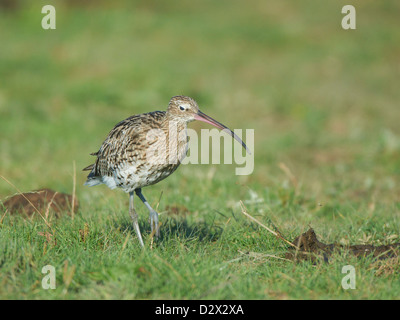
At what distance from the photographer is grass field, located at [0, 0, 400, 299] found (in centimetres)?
438

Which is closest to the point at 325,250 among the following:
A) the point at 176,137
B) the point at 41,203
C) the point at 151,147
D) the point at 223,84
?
the point at 176,137

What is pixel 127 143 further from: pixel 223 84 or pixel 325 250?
pixel 223 84

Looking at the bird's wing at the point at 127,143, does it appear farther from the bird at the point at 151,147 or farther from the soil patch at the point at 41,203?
the soil patch at the point at 41,203

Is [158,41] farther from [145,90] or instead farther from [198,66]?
[145,90]

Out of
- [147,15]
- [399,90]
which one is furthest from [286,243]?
[147,15]

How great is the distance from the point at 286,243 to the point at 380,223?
1322mm

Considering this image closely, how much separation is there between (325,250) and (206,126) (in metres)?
7.02

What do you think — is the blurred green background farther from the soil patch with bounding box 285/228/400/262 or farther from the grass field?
the soil patch with bounding box 285/228/400/262

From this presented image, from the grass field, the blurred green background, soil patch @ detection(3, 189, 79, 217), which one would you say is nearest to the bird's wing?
the grass field

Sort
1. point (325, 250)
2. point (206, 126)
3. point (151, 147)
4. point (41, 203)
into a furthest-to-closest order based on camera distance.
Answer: point (206, 126) < point (41, 203) < point (151, 147) < point (325, 250)

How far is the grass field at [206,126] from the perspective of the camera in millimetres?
4379

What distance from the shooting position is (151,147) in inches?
205

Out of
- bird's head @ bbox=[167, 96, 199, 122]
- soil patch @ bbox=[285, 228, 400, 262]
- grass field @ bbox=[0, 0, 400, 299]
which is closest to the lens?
grass field @ bbox=[0, 0, 400, 299]

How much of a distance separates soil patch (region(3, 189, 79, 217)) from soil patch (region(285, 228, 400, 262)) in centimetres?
249
